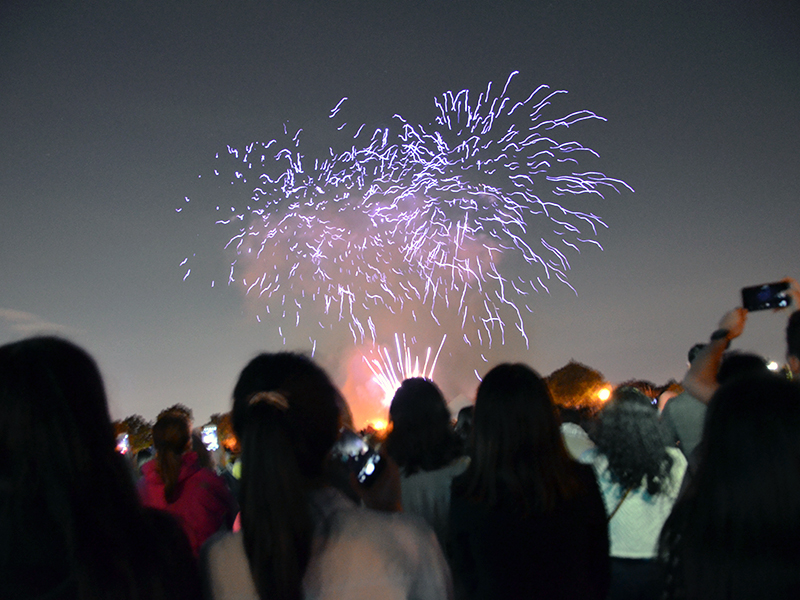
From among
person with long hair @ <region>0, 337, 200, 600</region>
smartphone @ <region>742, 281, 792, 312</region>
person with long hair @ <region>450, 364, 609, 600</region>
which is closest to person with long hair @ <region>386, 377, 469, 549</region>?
person with long hair @ <region>450, 364, 609, 600</region>

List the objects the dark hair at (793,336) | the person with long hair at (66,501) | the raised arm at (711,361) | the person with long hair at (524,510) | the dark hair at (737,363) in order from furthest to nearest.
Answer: the dark hair at (737,363) → the raised arm at (711,361) → the dark hair at (793,336) → the person with long hair at (524,510) → the person with long hair at (66,501)

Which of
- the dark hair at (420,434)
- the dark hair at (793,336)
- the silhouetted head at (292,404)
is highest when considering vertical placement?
the silhouetted head at (292,404)

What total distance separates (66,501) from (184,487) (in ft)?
10.0

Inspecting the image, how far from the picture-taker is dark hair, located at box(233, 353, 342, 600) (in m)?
1.80

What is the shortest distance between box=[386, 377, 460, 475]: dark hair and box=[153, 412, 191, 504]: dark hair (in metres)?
1.64

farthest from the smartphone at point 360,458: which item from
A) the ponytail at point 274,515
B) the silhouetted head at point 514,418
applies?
the ponytail at point 274,515

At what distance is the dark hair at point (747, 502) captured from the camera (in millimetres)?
1769

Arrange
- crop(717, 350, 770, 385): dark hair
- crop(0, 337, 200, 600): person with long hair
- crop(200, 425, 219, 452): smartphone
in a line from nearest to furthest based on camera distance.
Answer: crop(0, 337, 200, 600): person with long hair → crop(717, 350, 770, 385): dark hair → crop(200, 425, 219, 452): smartphone

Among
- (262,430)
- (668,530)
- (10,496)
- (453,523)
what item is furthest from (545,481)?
(10,496)

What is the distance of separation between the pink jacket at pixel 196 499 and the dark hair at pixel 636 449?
2825 mm

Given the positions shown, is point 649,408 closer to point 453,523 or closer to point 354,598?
point 453,523

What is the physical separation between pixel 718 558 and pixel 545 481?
40.5 inches

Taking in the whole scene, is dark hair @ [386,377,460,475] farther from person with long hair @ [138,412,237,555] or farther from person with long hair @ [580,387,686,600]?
person with long hair @ [138,412,237,555]

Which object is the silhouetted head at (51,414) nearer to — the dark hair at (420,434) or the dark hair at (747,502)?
the dark hair at (747,502)
